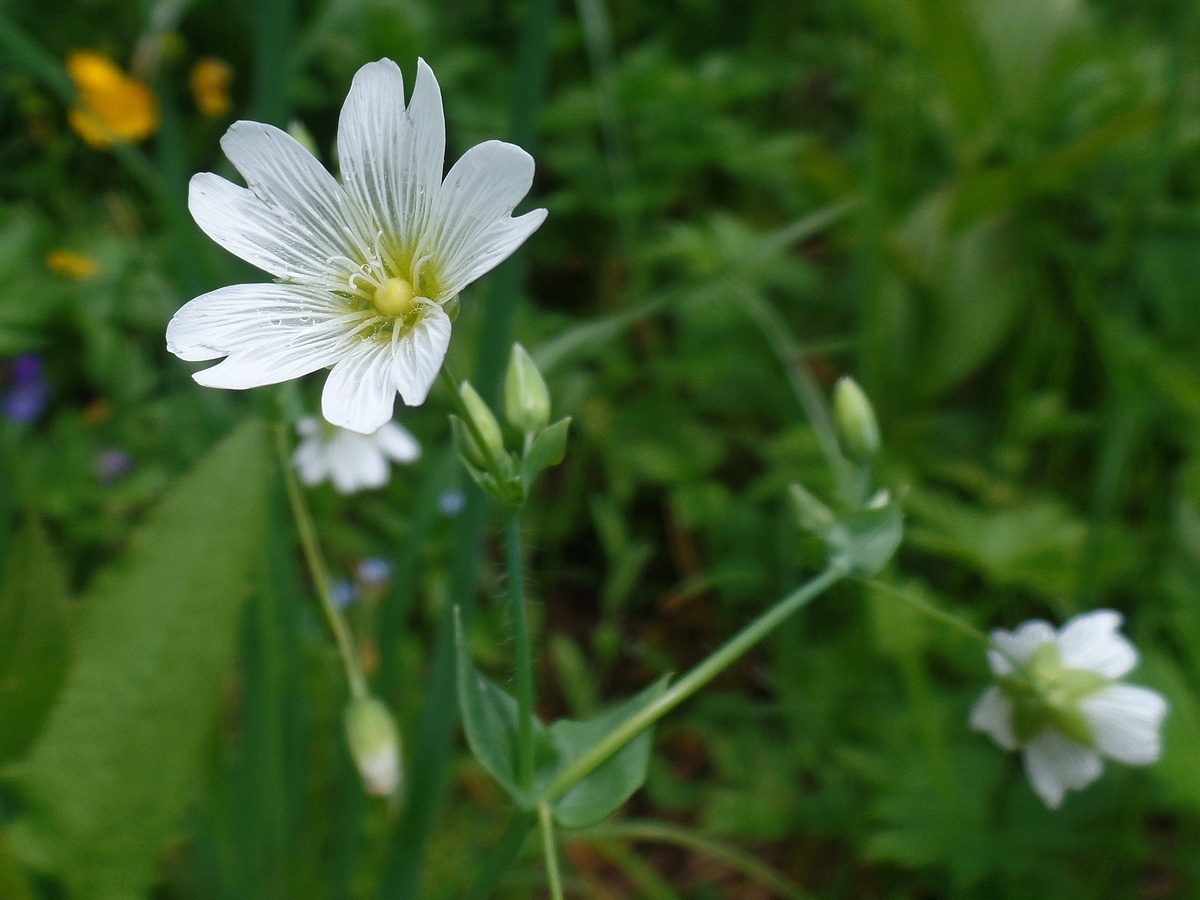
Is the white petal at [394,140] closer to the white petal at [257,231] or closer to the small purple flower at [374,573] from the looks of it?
the white petal at [257,231]

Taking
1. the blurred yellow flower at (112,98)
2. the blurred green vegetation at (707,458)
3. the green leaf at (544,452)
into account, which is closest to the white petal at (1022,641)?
the blurred green vegetation at (707,458)

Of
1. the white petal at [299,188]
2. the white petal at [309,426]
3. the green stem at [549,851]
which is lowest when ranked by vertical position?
the green stem at [549,851]

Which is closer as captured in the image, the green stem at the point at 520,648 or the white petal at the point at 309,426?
the green stem at the point at 520,648

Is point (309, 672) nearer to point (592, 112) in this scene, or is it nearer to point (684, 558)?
point (684, 558)

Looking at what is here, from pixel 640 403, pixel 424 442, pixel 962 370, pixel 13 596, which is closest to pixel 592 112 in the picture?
pixel 640 403

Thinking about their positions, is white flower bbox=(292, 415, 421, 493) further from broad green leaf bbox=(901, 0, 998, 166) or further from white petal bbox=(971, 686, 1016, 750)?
broad green leaf bbox=(901, 0, 998, 166)

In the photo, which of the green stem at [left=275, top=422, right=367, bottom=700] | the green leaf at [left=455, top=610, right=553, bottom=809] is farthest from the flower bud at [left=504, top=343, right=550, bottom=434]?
the green stem at [left=275, top=422, right=367, bottom=700]

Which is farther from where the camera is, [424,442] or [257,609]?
[424,442]
